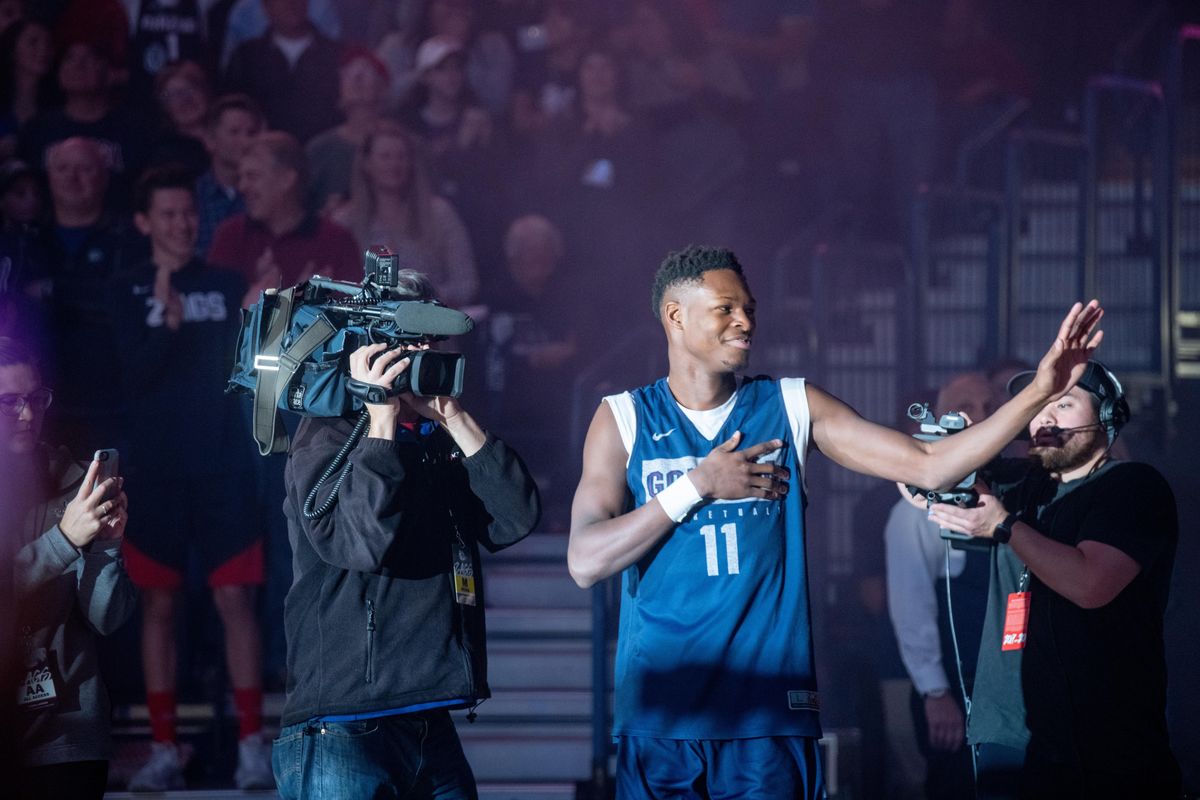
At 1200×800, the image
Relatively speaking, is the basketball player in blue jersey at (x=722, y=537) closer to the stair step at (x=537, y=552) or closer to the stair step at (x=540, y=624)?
the stair step at (x=540, y=624)

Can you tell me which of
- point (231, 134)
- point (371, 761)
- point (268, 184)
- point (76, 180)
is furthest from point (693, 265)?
point (231, 134)

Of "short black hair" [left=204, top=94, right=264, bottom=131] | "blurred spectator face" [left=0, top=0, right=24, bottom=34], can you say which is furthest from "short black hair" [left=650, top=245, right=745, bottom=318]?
"blurred spectator face" [left=0, top=0, right=24, bottom=34]

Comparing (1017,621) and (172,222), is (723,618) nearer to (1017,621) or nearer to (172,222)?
(1017,621)

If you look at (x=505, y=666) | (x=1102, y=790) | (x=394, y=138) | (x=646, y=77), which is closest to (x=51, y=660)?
(x=1102, y=790)

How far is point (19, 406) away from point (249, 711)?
266 centimetres

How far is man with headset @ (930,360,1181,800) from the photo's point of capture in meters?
3.27

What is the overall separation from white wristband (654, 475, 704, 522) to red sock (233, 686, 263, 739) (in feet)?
10.6

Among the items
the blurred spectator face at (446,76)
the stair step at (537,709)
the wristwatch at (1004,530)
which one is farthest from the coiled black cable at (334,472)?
the blurred spectator face at (446,76)

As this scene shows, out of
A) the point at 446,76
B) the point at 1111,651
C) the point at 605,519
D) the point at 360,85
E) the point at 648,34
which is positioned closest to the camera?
the point at 605,519

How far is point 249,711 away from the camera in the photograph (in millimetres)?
5449

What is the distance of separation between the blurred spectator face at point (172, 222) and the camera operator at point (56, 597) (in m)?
2.86

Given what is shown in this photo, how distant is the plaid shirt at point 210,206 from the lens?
6703 millimetres

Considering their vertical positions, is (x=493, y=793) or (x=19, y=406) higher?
(x=19, y=406)

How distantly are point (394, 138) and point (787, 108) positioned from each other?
2.96 metres
